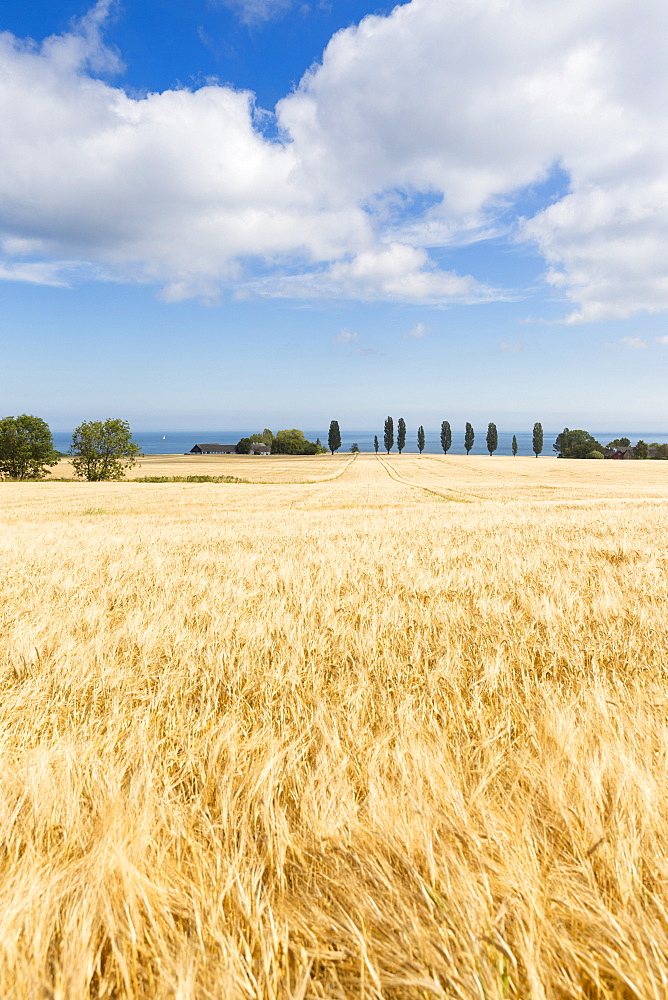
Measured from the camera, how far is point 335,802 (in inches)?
67.6

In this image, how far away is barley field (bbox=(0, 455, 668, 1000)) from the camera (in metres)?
1.15

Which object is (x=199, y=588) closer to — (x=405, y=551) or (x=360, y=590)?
(x=360, y=590)

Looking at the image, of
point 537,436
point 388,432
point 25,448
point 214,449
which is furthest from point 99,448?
point 537,436

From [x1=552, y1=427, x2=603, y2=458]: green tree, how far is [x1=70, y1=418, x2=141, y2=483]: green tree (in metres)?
120

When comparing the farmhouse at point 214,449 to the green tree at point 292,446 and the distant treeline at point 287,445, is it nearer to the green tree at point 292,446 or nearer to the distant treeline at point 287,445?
the distant treeline at point 287,445

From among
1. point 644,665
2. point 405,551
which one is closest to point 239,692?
point 644,665

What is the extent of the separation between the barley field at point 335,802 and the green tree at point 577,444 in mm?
145825

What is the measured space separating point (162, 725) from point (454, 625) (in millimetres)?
2303

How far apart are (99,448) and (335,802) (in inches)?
2969

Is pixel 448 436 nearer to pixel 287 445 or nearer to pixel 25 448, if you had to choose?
pixel 287 445

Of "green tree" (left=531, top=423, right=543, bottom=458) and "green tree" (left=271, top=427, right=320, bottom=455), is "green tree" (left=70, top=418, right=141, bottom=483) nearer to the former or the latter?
"green tree" (left=271, top=427, right=320, bottom=455)

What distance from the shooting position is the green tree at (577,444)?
5153 inches

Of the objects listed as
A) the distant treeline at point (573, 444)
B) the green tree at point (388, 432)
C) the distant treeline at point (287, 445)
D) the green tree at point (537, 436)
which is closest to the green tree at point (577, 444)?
the distant treeline at point (573, 444)

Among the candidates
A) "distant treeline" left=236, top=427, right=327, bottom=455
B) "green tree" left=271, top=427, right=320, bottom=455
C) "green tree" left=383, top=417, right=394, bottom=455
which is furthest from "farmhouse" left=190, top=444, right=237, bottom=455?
"green tree" left=383, top=417, right=394, bottom=455
